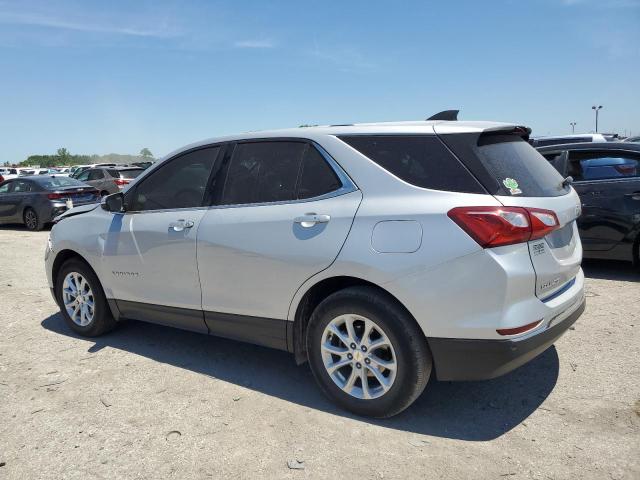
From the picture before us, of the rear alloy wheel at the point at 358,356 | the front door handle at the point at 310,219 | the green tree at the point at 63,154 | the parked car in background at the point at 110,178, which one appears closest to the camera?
the rear alloy wheel at the point at 358,356

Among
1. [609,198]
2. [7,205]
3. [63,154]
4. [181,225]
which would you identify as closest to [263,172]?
[181,225]

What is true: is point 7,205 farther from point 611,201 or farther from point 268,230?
point 611,201

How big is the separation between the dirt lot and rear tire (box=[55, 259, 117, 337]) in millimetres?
208

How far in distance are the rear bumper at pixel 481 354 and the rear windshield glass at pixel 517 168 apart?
2.65 feet

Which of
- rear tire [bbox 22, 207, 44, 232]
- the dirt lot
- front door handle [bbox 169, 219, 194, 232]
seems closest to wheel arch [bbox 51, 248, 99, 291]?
the dirt lot

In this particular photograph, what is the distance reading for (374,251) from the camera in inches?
116

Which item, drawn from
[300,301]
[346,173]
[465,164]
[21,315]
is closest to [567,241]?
[465,164]

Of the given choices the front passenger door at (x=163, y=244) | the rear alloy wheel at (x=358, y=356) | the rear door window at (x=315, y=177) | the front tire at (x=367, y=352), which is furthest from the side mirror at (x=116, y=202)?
the rear alloy wheel at (x=358, y=356)

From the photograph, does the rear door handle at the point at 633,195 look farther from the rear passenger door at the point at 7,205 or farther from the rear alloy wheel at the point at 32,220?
the rear passenger door at the point at 7,205

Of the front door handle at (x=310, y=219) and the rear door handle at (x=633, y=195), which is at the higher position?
the front door handle at (x=310, y=219)

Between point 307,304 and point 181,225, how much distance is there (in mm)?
1220

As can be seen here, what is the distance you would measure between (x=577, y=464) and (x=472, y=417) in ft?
2.14

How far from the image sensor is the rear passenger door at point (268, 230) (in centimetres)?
319

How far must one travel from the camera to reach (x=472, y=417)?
3.16 meters
